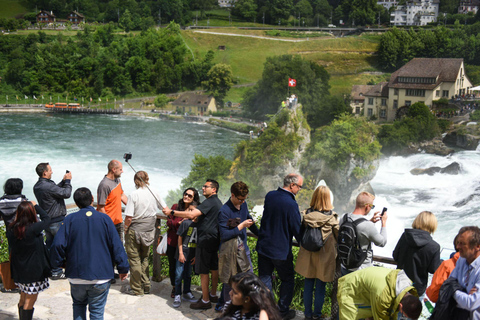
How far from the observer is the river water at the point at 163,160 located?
Answer: 3847 centimetres

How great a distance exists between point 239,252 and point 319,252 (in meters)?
0.79

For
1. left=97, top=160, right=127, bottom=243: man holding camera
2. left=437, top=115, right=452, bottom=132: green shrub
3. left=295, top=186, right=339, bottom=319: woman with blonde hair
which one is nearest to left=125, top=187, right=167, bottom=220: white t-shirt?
left=97, top=160, right=127, bottom=243: man holding camera

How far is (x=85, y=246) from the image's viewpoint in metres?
4.16

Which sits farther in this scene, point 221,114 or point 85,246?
point 221,114

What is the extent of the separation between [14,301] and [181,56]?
79.3 metres

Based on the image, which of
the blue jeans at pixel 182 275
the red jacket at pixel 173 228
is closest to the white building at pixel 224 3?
the red jacket at pixel 173 228

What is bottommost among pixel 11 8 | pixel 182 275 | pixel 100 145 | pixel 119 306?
pixel 100 145

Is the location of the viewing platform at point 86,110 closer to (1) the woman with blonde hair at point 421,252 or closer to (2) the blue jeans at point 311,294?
(2) the blue jeans at point 311,294

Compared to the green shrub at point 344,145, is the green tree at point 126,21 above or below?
above

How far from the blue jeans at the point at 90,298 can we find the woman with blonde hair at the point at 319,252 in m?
1.87

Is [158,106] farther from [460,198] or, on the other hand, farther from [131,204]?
[131,204]

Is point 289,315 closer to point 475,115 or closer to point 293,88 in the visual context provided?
point 475,115

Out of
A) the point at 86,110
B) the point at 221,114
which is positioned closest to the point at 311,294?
the point at 221,114

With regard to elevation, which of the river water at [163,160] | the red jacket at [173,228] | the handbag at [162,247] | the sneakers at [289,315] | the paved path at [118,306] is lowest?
the river water at [163,160]
